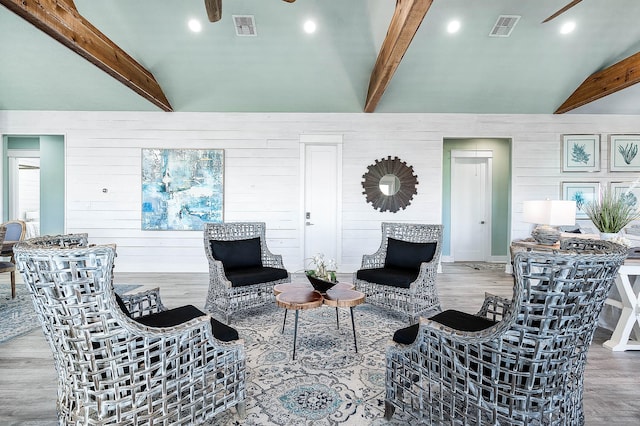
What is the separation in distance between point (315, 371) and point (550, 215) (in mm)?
3428

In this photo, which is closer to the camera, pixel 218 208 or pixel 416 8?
pixel 416 8

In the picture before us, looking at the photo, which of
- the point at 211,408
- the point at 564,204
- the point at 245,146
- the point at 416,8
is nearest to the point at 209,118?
the point at 245,146

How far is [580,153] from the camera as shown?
218 inches

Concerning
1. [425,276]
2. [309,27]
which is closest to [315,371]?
[425,276]

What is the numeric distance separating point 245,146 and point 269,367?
410cm

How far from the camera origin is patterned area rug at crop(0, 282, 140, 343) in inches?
116

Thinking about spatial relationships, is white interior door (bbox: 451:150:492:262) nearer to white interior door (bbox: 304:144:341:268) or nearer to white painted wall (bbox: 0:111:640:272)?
white painted wall (bbox: 0:111:640:272)

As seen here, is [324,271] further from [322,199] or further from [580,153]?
[580,153]

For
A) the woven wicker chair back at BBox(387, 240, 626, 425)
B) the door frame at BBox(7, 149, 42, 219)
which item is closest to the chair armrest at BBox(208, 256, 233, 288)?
the woven wicker chair back at BBox(387, 240, 626, 425)

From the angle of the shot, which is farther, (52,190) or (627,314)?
(52,190)

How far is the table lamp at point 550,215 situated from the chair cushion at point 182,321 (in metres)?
3.90

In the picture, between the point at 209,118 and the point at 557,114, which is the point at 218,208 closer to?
the point at 209,118

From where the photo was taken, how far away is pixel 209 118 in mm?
5523

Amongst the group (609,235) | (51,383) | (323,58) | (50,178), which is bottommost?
(51,383)
